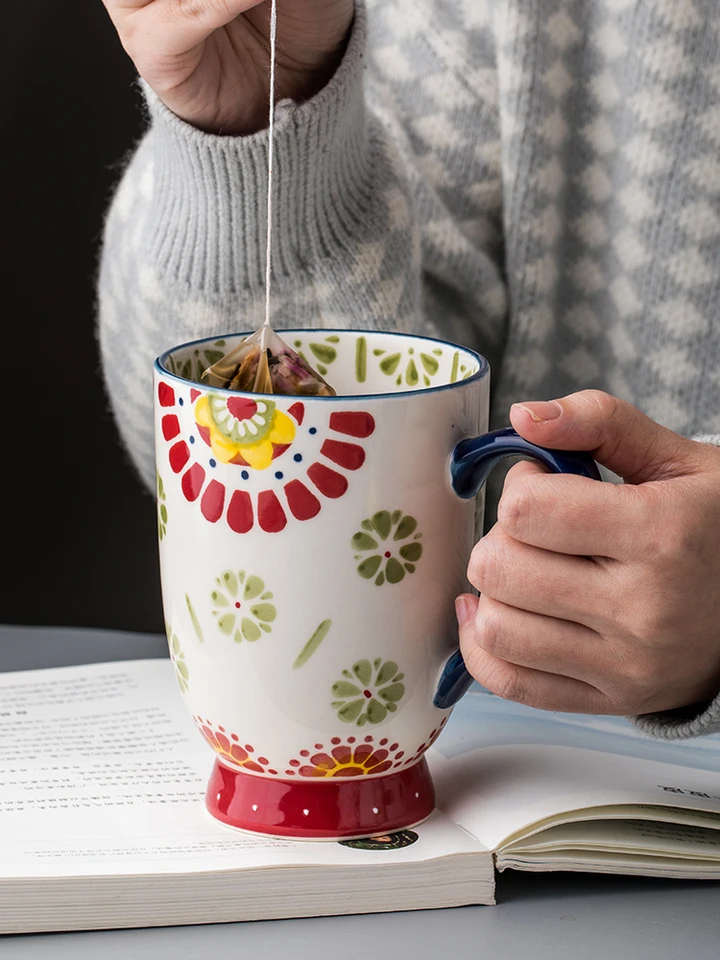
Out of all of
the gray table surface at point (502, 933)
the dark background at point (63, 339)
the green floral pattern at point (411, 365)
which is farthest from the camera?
the dark background at point (63, 339)

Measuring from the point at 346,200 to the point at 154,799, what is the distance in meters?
0.43

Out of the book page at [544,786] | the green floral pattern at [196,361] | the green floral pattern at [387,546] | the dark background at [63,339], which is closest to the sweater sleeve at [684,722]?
the book page at [544,786]

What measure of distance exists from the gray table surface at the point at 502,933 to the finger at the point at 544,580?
4.4 inches

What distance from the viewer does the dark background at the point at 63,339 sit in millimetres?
1168

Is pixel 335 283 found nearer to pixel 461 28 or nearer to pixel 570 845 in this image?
pixel 461 28

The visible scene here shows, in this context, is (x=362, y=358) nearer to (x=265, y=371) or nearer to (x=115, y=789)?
(x=265, y=371)

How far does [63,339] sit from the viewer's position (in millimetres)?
1243

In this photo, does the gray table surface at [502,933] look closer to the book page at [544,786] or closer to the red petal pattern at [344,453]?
the book page at [544,786]

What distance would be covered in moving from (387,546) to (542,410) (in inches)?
3.0

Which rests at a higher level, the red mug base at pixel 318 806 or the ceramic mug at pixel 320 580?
the ceramic mug at pixel 320 580

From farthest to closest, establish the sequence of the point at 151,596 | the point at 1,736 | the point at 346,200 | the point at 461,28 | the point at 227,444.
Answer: the point at 151,596
the point at 461,28
the point at 346,200
the point at 1,736
the point at 227,444

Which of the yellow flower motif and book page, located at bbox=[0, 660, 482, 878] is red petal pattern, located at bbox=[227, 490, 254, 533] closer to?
the yellow flower motif

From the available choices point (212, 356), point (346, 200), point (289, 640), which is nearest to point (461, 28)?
point (346, 200)

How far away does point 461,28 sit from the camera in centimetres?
93
